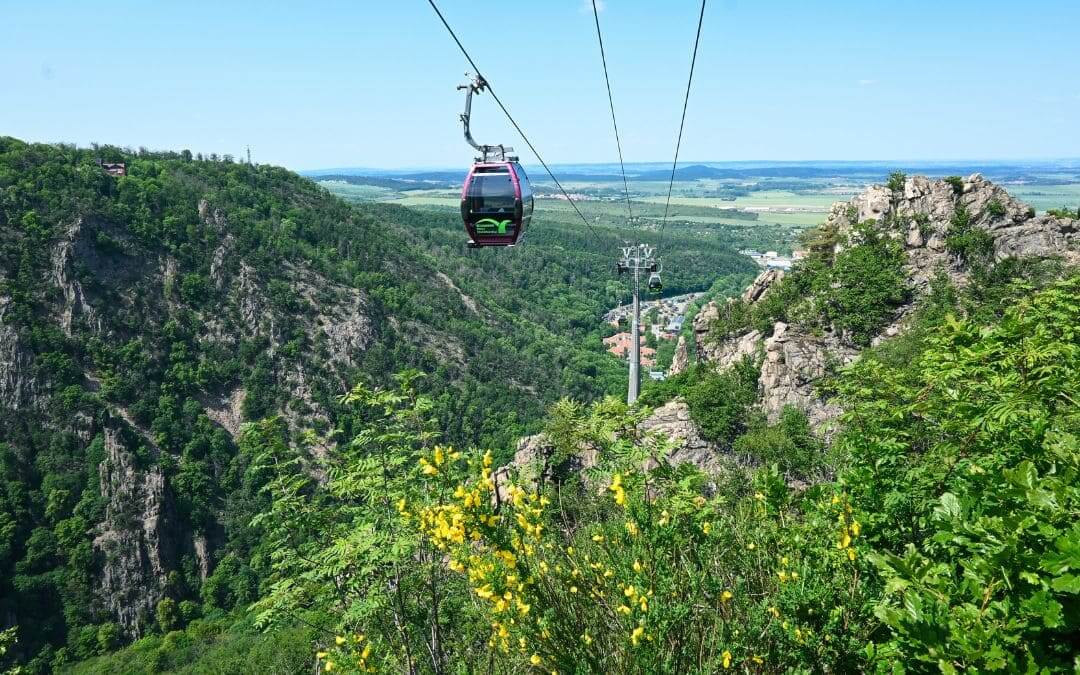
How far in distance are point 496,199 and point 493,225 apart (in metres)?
0.55

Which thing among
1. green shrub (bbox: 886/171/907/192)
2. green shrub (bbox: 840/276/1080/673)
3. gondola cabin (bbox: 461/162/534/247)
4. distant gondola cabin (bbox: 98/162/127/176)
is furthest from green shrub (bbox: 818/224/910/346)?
distant gondola cabin (bbox: 98/162/127/176)

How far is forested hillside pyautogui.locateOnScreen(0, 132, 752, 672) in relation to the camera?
51875 mm

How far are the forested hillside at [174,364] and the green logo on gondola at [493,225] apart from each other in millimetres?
36825

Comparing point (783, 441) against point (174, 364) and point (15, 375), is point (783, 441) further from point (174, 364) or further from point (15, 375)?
point (15, 375)

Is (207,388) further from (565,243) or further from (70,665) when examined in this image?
(565,243)

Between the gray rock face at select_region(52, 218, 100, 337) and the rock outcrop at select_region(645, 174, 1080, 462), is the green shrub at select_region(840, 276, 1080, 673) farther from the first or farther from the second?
the gray rock face at select_region(52, 218, 100, 337)

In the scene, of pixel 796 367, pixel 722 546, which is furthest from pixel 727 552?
pixel 796 367

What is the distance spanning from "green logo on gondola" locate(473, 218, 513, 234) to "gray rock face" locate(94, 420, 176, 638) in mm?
55654

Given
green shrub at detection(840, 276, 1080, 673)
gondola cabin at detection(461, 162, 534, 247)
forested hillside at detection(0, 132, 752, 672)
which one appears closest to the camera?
green shrub at detection(840, 276, 1080, 673)

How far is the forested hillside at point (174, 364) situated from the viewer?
51.9 meters

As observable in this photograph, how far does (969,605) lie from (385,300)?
279 ft

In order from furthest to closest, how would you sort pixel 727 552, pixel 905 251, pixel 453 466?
1. pixel 905 251
2. pixel 727 552
3. pixel 453 466

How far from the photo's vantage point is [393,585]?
19.2ft

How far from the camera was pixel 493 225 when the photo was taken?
1290 centimetres
